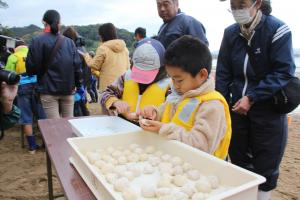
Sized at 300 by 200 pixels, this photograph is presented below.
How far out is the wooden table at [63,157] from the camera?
3.58 ft

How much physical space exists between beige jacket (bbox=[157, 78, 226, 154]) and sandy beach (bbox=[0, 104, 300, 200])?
1.87m

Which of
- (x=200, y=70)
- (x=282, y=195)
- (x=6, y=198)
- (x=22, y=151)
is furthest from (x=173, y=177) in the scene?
(x=22, y=151)

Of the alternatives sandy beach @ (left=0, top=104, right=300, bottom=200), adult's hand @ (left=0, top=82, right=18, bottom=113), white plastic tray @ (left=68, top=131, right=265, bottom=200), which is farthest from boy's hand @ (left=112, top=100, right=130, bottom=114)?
sandy beach @ (left=0, top=104, right=300, bottom=200)

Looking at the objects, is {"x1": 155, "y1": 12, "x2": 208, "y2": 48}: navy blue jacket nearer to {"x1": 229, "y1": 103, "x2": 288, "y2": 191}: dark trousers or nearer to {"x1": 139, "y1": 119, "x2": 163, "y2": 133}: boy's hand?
{"x1": 229, "y1": 103, "x2": 288, "y2": 191}: dark trousers

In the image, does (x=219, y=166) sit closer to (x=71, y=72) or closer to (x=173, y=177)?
(x=173, y=177)

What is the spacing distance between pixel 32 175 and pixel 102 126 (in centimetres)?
203

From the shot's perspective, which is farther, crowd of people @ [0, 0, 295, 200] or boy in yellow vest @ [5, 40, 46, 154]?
boy in yellow vest @ [5, 40, 46, 154]

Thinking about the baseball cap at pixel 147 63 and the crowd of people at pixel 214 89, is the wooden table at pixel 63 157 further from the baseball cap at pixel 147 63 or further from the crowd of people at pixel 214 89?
the baseball cap at pixel 147 63

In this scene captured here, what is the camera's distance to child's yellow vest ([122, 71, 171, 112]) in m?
1.96

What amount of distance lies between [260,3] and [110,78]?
259cm

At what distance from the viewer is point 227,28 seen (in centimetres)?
222

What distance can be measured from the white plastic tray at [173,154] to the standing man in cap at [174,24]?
1465 millimetres

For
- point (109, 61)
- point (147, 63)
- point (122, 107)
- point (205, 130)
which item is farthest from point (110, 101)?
point (109, 61)

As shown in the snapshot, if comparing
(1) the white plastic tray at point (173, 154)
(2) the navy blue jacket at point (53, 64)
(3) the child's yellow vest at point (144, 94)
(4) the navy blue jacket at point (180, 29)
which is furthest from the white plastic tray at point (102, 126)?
(2) the navy blue jacket at point (53, 64)
